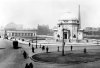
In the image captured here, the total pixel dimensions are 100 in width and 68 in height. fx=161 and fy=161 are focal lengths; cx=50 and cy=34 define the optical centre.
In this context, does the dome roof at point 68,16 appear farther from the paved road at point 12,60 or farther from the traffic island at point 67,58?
the traffic island at point 67,58

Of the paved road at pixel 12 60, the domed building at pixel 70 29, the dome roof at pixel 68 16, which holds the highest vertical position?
the dome roof at pixel 68 16

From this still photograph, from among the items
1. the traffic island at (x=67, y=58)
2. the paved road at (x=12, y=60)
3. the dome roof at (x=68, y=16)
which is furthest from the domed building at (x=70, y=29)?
the traffic island at (x=67, y=58)

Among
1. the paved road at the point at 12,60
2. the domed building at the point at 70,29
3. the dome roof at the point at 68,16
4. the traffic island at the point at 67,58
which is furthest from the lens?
the dome roof at the point at 68,16

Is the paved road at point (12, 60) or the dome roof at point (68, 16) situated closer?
the paved road at point (12, 60)

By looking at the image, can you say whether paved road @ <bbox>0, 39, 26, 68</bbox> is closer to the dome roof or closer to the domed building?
the domed building

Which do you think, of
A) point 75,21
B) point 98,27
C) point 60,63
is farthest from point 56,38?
point 98,27

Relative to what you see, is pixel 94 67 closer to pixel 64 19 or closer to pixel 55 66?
pixel 55 66

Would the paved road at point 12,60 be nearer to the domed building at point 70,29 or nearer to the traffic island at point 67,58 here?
the traffic island at point 67,58

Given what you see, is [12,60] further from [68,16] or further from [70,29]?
[68,16]

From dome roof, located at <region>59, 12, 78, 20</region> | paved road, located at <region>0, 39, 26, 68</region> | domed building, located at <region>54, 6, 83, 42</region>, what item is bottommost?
paved road, located at <region>0, 39, 26, 68</region>

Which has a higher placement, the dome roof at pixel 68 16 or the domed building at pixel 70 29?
the dome roof at pixel 68 16

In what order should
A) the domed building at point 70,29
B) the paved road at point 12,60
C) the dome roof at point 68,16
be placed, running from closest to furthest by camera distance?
the paved road at point 12,60 < the domed building at point 70,29 < the dome roof at point 68,16

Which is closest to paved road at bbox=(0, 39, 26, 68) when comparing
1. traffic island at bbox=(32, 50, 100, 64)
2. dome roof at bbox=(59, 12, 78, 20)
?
traffic island at bbox=(32, 50, 100, 64)

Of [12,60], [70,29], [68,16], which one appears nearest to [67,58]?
[12,60]
